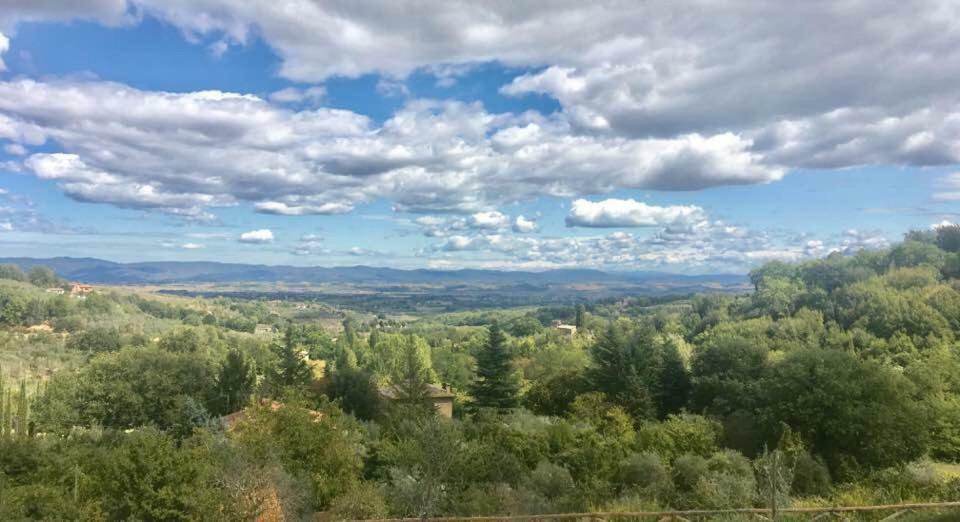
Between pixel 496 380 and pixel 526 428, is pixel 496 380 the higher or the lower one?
the higher one

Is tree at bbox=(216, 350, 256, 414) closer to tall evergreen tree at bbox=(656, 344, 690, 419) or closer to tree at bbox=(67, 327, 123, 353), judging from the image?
tall evergreen tree at bbox=(656, 344, 690, 419)

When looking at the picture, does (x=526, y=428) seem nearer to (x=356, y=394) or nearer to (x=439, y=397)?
(x=439, y=397)

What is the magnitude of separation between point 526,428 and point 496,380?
42.0 ft

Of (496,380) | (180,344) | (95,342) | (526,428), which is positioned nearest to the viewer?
(526,428)

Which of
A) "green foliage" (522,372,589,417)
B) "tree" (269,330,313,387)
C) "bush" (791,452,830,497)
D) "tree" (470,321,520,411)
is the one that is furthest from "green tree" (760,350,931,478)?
"tree" (269,330,313,387)

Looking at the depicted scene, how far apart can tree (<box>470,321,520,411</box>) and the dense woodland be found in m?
0.13

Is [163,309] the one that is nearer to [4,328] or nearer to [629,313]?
[4,328]

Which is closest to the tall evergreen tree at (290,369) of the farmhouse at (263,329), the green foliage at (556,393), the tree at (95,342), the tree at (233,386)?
the tree at (233,386)

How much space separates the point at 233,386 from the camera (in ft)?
172

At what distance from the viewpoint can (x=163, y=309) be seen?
15888 cm

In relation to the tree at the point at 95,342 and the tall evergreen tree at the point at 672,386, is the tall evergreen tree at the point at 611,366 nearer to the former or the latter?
the tall evergreen tree at the point at 672,386

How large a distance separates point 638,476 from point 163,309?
165 meters

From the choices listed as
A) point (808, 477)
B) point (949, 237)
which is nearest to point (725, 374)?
point (808, 477)

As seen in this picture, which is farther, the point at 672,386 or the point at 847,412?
the point at 672,386
